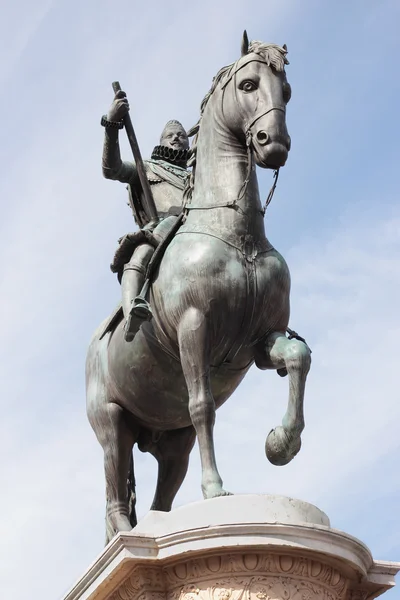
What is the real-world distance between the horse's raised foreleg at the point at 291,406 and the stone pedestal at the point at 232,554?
0.58m

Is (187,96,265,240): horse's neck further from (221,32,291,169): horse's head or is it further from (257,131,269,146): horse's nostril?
(257,131,269,146): horse's nostril

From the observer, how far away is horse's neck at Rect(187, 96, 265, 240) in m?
10.2

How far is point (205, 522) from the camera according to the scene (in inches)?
348

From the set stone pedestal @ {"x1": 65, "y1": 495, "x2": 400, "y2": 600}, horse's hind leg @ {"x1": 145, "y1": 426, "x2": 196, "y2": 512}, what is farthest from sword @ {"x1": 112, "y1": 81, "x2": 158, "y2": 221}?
stone pedestal @ {"x1": 65, "y1": 495, "x2": 400, "y2": 600}

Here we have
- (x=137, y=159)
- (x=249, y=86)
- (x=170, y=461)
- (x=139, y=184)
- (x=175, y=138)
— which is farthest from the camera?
(x=175, y=138)

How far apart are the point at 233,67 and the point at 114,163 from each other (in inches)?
59.6

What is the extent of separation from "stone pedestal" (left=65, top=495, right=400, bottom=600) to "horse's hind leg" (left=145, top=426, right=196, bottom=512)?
2142mm

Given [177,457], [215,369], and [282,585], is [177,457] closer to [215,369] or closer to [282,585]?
[215,369]

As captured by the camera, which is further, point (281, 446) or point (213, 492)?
point (281, 446)

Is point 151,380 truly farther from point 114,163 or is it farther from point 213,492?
point 114,163

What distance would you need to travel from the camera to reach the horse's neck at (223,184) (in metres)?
10.2

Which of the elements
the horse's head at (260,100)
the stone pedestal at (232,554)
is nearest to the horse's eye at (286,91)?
the horse's head at (260,100)

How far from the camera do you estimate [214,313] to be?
9789 mm

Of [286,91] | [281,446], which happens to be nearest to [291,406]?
[281,446]
